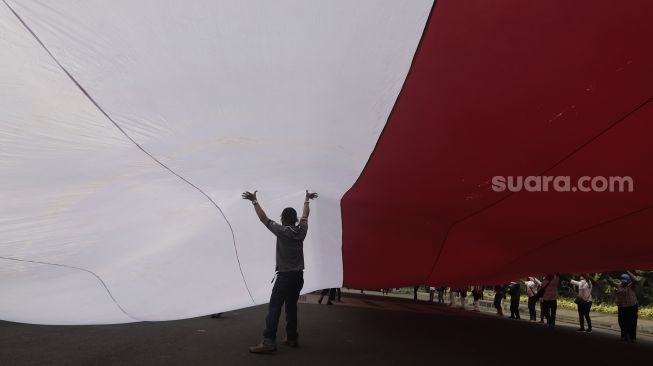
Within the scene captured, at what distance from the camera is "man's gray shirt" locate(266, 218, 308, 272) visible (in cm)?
486

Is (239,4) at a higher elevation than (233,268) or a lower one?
higher

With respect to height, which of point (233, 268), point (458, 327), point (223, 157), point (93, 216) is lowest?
point (458, 327)

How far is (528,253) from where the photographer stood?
7.56m

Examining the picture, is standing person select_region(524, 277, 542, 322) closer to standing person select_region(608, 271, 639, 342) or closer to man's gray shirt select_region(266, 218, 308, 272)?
standing person select_region(608, 271, 639, 342)

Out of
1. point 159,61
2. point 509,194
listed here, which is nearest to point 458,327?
point 509,194

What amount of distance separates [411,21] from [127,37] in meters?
1.44

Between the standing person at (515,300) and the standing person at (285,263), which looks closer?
the standing person at (285,263)

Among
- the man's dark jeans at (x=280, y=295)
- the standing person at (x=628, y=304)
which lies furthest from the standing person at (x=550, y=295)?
the man's dark jeans at (x=280, y=295)

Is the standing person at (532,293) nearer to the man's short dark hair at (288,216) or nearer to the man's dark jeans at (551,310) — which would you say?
the man's dark jeans at (551,310)

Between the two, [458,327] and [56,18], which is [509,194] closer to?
[56,18]

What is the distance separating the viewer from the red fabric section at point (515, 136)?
252 centimetres

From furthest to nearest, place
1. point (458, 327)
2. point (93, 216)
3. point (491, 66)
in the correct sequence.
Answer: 1. point (458, 327)
2. point (93, 216)
3. point (491, 66)

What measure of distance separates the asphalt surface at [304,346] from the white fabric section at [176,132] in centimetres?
48

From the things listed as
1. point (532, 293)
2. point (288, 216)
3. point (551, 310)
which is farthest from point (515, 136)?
point (532, 293)
